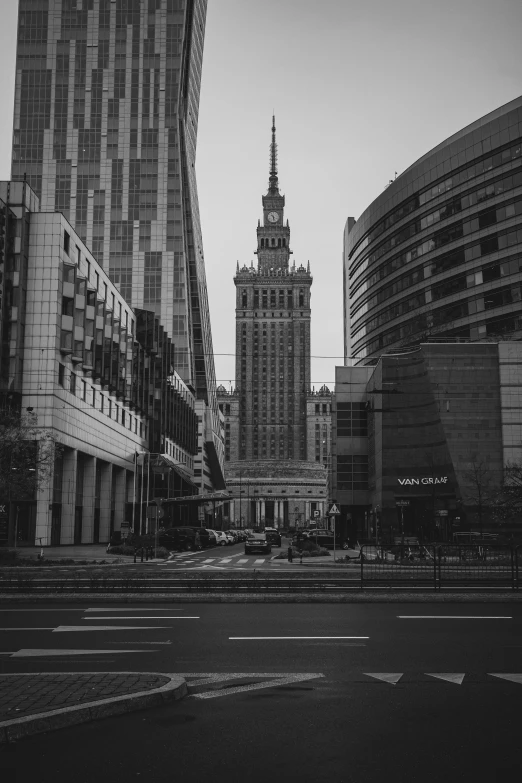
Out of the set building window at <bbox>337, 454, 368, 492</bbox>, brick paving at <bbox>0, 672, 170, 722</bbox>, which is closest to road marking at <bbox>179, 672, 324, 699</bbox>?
brick paving at <bbox>0, 672, 170, 722</bbox>

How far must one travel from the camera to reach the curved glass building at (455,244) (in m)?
81.8

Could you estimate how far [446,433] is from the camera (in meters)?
66.4

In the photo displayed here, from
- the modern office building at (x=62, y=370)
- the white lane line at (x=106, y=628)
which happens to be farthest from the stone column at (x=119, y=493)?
the white lane line at (x=106, y=628)

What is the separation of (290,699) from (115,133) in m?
125

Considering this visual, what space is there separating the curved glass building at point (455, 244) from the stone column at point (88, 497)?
4296 cm

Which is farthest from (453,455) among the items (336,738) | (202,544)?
(336,738)

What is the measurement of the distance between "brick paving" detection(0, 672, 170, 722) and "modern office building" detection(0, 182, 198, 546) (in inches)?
1190

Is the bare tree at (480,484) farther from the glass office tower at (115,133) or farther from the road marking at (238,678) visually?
the glass office tower at (115,133)

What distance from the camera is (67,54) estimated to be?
403ft

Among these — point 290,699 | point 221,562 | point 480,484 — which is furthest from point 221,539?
point 290,699

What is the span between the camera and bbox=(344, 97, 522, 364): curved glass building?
81812mm

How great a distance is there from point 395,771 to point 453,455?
202 ft

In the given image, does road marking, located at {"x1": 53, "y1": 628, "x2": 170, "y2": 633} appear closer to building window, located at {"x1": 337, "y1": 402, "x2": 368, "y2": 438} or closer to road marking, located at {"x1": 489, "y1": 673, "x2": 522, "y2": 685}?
road marking, located at {"x1": 489, "y1": 673, "x2": 522, "y2": 685}

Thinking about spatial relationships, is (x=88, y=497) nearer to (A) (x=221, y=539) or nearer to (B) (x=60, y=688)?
(A) (x=221, y=539)
